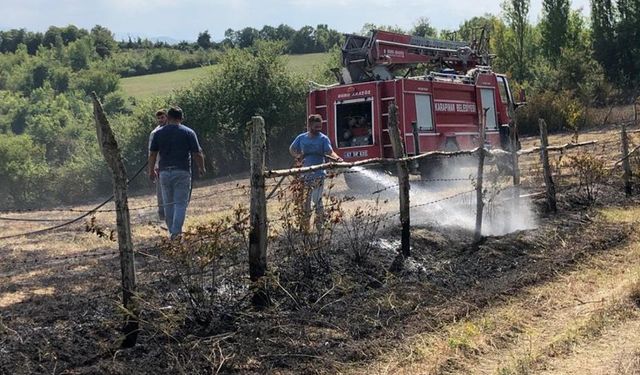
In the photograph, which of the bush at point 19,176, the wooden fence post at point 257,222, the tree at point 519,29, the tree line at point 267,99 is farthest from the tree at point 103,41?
the wooden fence post at point 257,222

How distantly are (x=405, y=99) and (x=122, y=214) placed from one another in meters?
10.1

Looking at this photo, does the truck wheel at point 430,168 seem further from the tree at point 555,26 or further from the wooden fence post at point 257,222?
the tree at point 555,26

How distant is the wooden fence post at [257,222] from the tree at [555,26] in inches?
1531

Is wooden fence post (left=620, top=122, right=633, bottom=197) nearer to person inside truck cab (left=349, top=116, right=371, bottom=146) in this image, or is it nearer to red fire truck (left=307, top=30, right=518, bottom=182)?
red fire truck (left=307, top=30, right=518, bottom=182)

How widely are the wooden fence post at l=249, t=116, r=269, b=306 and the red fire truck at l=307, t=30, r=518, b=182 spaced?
8.50 meters

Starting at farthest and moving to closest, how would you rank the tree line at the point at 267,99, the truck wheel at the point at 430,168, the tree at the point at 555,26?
the tree at the point at 555,26 → the tree line at the point at 267,99 → the truck wheel at the point at 430,168

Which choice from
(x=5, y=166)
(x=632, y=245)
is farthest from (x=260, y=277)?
(x=5, y=166)

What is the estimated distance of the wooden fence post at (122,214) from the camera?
5.04 m

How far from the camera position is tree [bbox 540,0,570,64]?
A: 41.8 m

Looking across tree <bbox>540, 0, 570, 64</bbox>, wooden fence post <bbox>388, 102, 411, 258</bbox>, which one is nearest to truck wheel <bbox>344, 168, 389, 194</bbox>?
wooden fence post <bbox>388, 102, 411, 258</bbox>

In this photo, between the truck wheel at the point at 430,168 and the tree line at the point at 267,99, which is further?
the tree line at the point at 267,99

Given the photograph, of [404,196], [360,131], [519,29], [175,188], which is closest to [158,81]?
[519,29]

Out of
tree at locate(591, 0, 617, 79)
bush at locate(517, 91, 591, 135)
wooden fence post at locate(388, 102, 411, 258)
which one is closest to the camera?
wooden fence post at locate(388, 102, 411, 258)

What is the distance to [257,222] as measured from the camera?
19.7 ft
